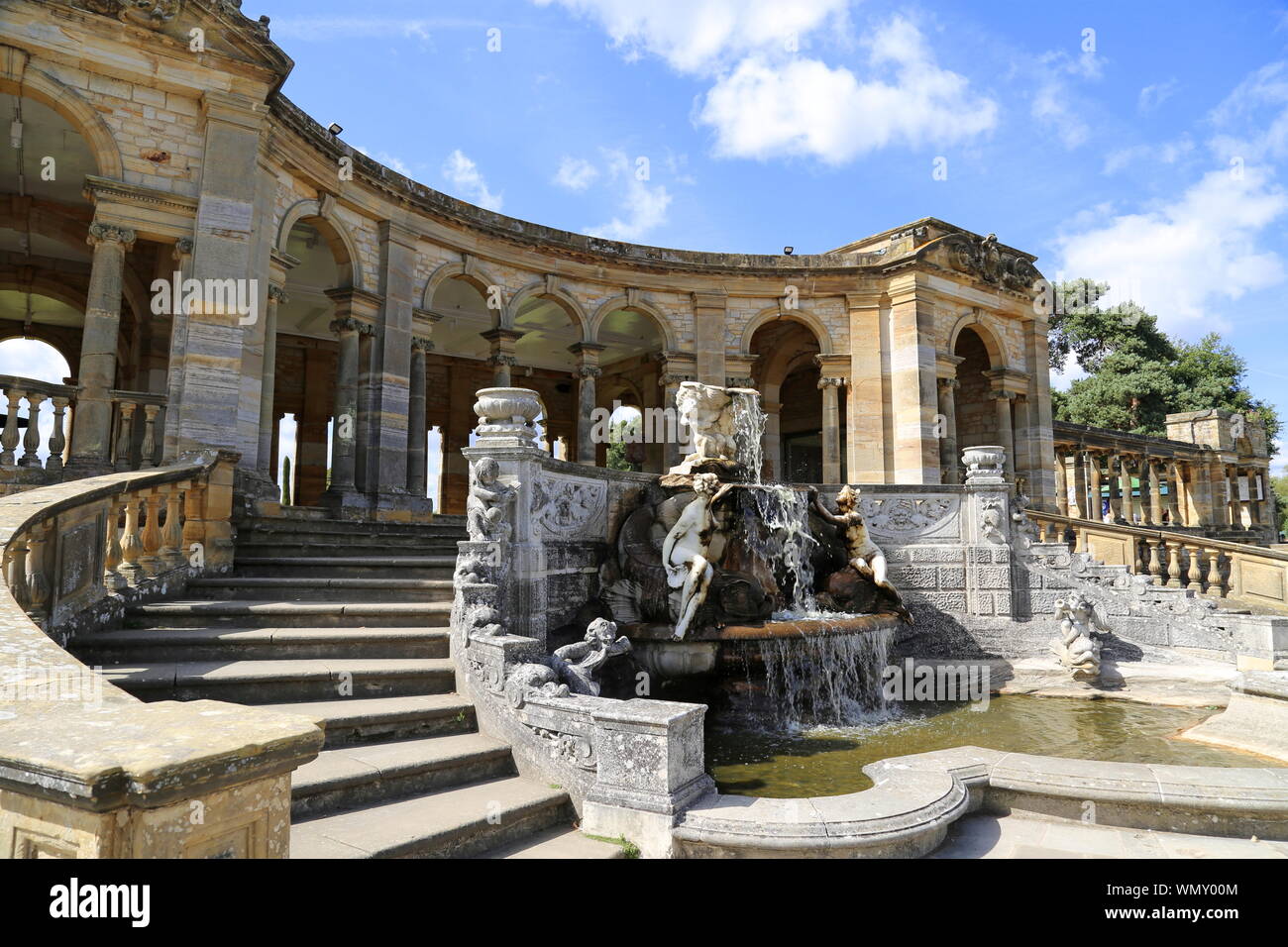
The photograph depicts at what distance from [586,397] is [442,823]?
41.7 feet

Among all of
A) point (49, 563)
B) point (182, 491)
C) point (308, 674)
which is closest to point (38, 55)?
point (182, 491)

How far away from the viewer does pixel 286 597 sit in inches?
250

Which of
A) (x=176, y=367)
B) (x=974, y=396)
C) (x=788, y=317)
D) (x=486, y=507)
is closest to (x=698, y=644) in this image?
(x=486, y=507)

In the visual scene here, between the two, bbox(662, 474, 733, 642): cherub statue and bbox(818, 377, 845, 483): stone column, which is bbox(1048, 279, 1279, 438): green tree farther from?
bbox(662, 474, 733, 642): cherub statue

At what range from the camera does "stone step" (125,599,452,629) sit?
219 inches

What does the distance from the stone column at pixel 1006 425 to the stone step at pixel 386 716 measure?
1701 cm

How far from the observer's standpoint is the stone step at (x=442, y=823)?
10.4 feet

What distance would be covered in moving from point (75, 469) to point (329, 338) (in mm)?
12075

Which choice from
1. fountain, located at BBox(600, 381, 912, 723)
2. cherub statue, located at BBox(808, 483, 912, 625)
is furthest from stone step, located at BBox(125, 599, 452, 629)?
cherub statue, located at BBox(808, 483, 912, 625)

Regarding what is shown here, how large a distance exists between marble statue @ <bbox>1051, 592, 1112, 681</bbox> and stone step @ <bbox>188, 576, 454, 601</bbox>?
734 centimetres

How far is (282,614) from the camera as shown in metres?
5.71

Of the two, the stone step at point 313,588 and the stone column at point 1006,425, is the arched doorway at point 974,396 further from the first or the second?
the stone step at point 313,588

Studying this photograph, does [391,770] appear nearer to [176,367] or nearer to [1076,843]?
[1076,843]
